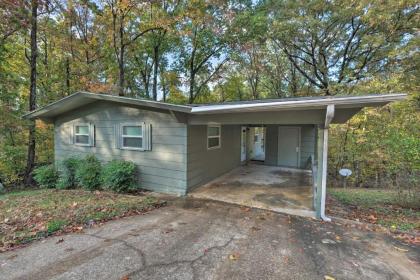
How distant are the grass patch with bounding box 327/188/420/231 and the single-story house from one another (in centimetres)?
79

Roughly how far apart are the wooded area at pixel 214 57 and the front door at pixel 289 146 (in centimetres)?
165

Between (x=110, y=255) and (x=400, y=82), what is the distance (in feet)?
39.0

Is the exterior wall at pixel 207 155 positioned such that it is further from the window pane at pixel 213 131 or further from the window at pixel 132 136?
the window at pixel 132 136

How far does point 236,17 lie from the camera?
11.9 m

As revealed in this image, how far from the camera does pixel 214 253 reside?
2.94m

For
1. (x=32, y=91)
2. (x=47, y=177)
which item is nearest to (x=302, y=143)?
(x=47, y=177)

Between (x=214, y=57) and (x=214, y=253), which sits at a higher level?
(x=214, y=57)

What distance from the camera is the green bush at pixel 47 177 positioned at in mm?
7309

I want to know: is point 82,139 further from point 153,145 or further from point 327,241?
point 327,241

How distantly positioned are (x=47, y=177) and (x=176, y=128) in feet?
17.3

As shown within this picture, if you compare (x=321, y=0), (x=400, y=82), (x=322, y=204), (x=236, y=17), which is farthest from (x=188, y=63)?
(x=322, y=204)

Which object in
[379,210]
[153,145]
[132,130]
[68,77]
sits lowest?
[379,210]

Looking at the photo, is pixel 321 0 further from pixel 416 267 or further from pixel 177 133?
pixel 416 267

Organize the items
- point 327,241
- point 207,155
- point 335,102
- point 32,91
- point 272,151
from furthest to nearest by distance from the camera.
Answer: point 272,151
point 32,91
point 207,155
point 335,102
point 327,241
